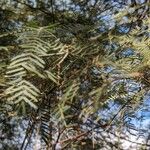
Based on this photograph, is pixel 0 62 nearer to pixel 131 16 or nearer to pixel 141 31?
pixel 141 31

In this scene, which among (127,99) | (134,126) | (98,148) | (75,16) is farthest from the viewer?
(75,16)

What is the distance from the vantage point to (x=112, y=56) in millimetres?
999

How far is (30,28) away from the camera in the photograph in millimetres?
979

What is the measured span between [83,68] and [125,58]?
0.09m

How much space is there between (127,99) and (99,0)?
1.31 meters

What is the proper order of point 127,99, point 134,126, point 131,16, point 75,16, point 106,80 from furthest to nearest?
point 75,16 → point 131,16 → point 134,126 → point 127,99 → point 106,80

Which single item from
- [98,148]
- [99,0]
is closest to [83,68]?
[98,148]

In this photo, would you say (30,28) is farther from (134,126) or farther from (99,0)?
(99,0)

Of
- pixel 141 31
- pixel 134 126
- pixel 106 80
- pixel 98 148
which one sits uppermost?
pixel 141 31

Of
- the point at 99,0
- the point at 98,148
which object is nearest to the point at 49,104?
the point at 98,148

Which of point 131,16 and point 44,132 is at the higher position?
point 131,16

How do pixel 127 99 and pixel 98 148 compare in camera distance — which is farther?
pixel 98 148

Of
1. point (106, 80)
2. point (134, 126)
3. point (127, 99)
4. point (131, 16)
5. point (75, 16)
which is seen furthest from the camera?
point (75, 16)

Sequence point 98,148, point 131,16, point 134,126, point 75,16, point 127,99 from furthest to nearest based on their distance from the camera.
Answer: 1. point 75,16
2. point 98,148
3. point 131,16
4. point 134,126
5. point 127,99
